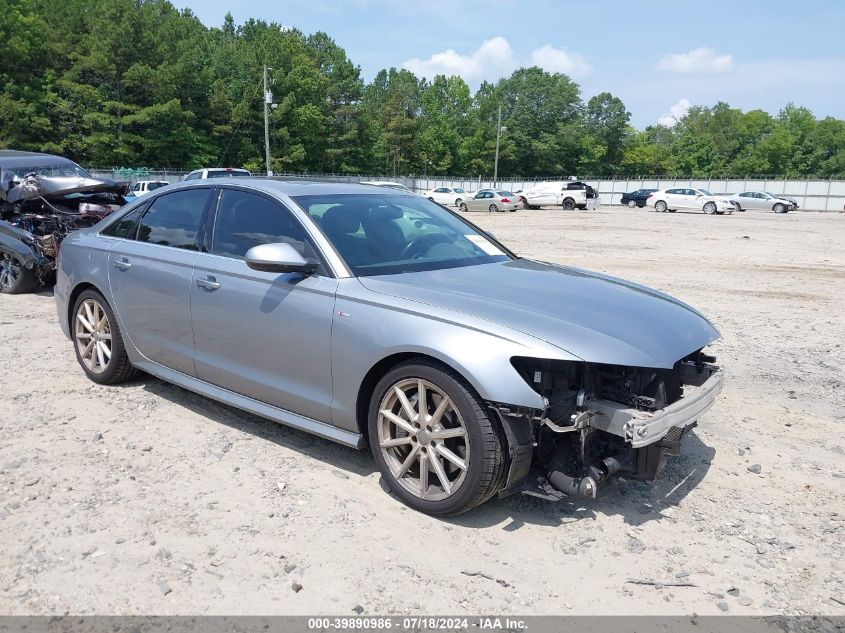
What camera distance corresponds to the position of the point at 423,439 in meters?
3.30

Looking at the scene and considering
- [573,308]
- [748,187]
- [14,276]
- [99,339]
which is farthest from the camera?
[748,187]

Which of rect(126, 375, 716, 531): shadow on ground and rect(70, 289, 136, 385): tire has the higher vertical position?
rect(70, 289, 136, 385): tire

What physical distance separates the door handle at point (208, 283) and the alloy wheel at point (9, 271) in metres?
6.38

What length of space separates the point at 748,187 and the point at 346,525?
227 feet

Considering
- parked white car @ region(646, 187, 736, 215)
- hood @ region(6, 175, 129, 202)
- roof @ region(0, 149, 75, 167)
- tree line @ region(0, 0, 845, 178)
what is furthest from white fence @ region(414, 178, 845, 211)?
hood @ region(6, 175, 129, 202)

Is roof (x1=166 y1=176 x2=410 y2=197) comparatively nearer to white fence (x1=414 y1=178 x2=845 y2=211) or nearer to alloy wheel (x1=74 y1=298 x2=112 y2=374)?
alloy wheel (x1=74 y1=298 x2=112 y2=374)

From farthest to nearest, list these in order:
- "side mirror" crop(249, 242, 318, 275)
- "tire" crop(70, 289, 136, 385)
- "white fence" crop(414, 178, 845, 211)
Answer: "white fence" crop(414, 178, 845, 211) → "tire" crop(70, 289, 136, 385) → "side mirror" crop(249, 242, 318, 275)

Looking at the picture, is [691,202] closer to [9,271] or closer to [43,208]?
[43,208]

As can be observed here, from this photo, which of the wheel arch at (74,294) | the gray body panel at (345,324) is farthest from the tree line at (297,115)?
the gray body panel at (345,324)

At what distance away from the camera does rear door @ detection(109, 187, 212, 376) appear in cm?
443

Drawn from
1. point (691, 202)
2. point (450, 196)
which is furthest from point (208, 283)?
point (691, 202)

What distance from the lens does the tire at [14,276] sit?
9.06 meters

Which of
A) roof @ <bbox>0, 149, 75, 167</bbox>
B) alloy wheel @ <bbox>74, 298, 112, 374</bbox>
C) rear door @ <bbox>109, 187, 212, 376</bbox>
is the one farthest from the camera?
roof @ <bbox>0, 149, 75, 167</bbox>

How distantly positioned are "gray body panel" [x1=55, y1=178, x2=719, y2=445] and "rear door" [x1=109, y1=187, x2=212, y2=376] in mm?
14
